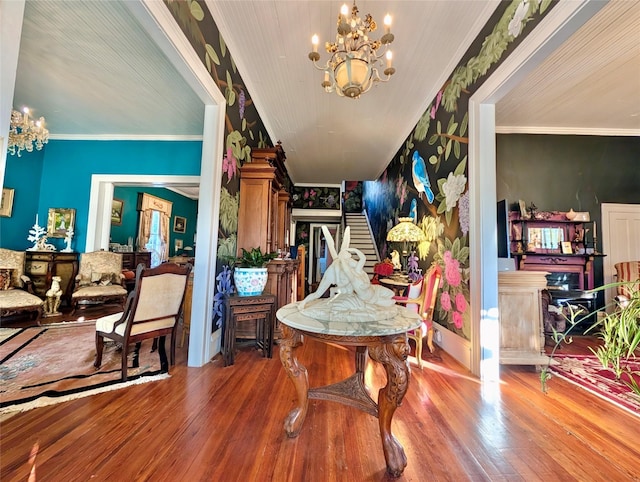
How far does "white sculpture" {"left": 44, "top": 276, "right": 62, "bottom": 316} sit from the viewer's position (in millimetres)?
3904

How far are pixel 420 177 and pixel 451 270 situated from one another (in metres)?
1.56

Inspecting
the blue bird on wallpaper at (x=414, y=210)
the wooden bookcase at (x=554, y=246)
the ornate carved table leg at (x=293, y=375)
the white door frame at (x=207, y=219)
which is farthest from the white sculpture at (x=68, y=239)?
the wooden bookcase at (x=554, y=246)

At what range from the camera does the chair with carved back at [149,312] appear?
2117 mm

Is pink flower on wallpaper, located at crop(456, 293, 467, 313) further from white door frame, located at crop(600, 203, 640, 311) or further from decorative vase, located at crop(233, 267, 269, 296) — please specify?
white door frame, located at crop(600, 203, 640, 311)

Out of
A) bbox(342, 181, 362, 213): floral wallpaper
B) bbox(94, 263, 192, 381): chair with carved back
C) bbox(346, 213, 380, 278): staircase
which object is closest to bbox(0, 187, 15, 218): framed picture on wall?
bbox(94, 263, 192, 381): chair with carved back

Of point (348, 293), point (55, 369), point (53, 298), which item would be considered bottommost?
point (55, 369)

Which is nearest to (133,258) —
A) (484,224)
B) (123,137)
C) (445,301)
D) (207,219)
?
(123,137)

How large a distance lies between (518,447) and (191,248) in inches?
352

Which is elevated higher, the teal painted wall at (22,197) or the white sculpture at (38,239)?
the teal painted wall at (22,197)

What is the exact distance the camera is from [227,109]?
8.87 feet

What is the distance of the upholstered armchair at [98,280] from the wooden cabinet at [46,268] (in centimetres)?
16

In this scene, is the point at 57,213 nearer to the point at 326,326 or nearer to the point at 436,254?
the point at 326,326

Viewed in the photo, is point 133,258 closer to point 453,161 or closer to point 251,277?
point 251,277

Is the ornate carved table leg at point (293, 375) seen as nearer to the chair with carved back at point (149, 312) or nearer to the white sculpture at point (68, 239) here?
the chair with carved back at point (149, 312)
